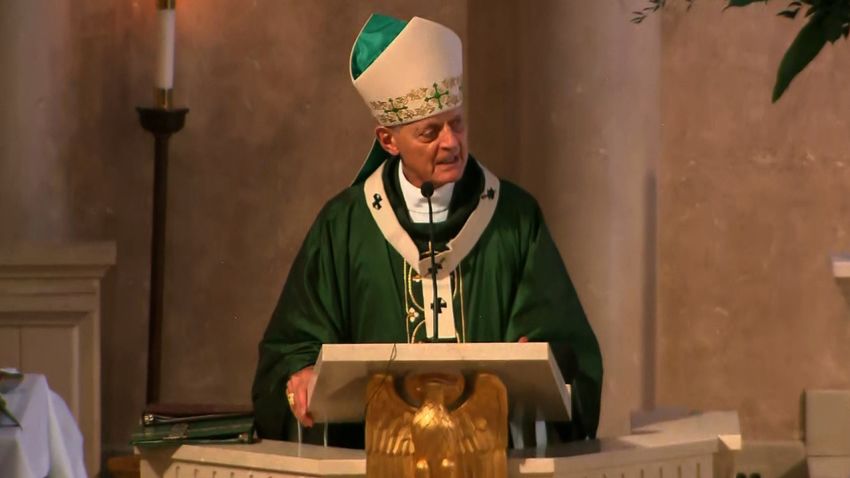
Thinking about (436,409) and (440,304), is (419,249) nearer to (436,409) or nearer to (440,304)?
(440,304)

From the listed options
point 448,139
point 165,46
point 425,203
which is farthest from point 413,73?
point 165,46

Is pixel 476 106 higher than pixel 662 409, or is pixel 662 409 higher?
pixel 476 106

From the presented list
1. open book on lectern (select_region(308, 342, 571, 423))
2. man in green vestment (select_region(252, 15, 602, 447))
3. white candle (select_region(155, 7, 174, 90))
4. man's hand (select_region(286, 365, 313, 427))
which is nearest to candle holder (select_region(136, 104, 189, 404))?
white candle (select_region(155, 7, 174, 90))

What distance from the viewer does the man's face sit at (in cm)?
464

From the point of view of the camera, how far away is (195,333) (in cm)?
718

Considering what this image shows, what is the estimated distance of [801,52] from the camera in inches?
101

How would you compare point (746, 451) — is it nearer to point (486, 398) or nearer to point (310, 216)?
point (310, 216)

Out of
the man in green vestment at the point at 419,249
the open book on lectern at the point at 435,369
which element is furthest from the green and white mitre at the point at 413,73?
the open book on lectern at the point at 435,369

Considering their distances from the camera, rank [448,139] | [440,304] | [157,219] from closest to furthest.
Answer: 1. [448,139]
2. [440,304]
3. [157,219]

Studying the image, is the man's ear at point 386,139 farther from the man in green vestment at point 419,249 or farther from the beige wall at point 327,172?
the beige wall at point 327,172

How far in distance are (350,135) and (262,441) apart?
290 cm

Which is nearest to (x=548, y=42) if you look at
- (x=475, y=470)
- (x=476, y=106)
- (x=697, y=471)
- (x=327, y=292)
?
(x=476, y=106)

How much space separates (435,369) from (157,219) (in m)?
3.05

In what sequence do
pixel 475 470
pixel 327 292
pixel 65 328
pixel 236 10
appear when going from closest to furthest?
1. pixel 475 470
2. pixel 327 292
3. pixel 65 328
4. pixel 236 10
